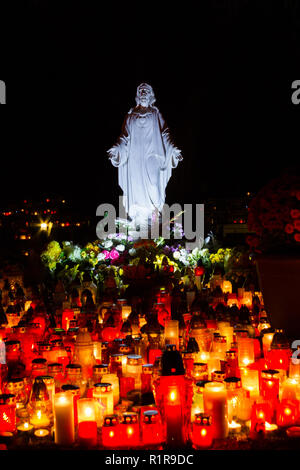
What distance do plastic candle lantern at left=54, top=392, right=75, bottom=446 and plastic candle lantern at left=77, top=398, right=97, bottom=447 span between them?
0.04 meters

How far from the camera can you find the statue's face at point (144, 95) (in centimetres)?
822

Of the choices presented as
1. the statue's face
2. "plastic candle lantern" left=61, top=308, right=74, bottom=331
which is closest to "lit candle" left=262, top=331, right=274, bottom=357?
"plastic candle lantern" left=61, top=308, right=74, bottom=331

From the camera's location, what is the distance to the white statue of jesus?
8.12 meters

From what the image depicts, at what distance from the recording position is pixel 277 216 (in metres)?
3.45

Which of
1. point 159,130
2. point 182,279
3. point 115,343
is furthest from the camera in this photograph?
point 159,130

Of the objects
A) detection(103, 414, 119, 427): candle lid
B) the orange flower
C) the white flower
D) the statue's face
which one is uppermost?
the statue's face

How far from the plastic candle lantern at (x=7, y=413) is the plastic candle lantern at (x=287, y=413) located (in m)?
1.23

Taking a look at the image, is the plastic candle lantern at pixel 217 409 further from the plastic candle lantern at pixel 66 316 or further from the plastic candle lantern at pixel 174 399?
the plastic candle lantern at pixel 66 316

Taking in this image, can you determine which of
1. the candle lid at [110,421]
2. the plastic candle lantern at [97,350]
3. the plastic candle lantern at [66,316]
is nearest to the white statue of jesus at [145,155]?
the plastic candle lantern at [66,316]

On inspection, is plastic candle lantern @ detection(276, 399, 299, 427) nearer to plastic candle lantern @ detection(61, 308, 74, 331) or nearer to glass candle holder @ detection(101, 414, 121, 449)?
glass candle holder @ detection(101, 414, 121, 449)

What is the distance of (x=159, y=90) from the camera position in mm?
10172
